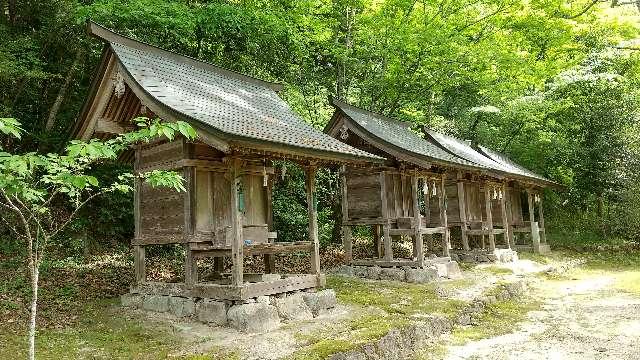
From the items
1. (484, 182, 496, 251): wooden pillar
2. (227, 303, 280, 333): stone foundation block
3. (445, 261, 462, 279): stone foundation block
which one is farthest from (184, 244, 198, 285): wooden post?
(484, 182, 496, 251): wooden pillar

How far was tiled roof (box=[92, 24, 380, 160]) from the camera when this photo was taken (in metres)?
8.09

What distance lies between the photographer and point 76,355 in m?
6.85

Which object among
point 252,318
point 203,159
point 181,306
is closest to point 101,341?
point 181,306

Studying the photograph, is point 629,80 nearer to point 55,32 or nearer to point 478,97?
point 478,97

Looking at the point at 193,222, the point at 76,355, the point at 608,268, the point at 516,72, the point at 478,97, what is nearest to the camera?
the point at 76,355

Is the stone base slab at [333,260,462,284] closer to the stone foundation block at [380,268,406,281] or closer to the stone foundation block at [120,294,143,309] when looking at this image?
the stone foundation block at [380,268,406,281]

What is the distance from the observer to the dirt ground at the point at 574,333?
296 inches

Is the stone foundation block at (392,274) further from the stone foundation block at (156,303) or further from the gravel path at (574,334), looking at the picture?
the stone foundation block at (156,303)

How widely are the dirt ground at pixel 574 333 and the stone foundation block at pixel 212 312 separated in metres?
3.96

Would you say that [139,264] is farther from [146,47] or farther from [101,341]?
[146,47]

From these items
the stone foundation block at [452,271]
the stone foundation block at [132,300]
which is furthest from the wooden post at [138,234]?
the stone foundation block at [452,271]

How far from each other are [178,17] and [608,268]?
18.2 meters

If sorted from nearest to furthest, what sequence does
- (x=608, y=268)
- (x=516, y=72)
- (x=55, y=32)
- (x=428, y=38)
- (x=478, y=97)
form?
(x=55, y=32) → (x=428, y=38) → (x=608, y=268) → (x=516, y=72) → (x=478, y=97)

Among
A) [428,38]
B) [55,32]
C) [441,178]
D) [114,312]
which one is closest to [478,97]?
[428,38]
